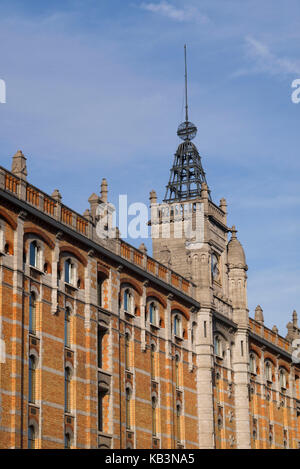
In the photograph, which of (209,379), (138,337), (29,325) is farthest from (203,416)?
(29,325)

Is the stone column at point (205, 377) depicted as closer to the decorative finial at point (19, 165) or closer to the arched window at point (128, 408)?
the arched window at point (128, 408)

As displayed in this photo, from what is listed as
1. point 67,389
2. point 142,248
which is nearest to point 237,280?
point 142,248

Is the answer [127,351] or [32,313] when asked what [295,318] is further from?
[32,313]

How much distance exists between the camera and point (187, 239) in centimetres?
7175

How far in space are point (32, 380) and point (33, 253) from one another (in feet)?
21.2

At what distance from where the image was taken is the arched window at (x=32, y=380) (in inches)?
1932

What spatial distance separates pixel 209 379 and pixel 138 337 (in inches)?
353

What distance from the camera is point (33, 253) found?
51.3 m

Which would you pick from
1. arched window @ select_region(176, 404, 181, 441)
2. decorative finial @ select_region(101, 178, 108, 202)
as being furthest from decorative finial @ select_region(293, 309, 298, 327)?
decorative finial @ select_region(101, 178, 108, 202)

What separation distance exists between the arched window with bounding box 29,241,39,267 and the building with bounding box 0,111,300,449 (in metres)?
0.08

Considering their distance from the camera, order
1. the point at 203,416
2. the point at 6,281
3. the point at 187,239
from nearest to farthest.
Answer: the point at 6,281 → the point at 203,416 → the point at 187,239
